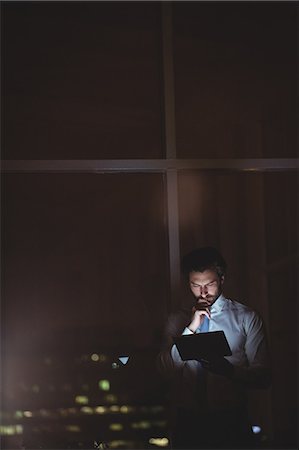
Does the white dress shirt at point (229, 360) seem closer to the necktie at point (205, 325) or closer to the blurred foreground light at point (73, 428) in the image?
the necktie at point (205, 325)

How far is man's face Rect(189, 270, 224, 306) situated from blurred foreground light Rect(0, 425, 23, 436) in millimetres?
1338

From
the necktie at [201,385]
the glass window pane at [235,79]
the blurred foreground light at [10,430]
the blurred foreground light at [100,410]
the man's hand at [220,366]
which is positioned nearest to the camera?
the man's hand at [220,366]

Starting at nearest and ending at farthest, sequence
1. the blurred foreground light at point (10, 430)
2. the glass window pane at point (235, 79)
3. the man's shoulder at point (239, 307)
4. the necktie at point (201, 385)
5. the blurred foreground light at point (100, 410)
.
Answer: the necktie at point (201, 385) → the man's shoulder at point (239, 307) → the blurred foreground light at point (10, 430) → the blurred foreground light at point (100, 410) → the glass window pane at point (235, 79)

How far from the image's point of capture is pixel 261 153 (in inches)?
202

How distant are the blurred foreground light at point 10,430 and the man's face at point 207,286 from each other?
1.34 metres

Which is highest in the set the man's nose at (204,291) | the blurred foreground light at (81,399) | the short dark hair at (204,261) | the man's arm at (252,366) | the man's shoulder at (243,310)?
the short dark hair at (204,261)

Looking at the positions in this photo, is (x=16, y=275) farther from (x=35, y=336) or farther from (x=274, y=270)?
(x=274, y=270)

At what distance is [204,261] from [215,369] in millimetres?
645

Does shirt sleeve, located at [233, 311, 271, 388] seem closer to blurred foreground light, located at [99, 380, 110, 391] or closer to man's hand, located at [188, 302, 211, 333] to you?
man's hand, located at [188, 302, 211, 333]

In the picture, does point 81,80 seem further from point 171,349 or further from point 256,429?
point 256,429

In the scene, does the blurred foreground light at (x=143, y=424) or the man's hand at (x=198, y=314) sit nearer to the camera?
the man's hand at (x=198, y=314)

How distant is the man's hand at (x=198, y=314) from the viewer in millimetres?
4387

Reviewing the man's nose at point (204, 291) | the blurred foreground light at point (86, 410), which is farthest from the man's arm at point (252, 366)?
the blurred foreground light at point (86, 410)

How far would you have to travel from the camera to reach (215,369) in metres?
4.21
